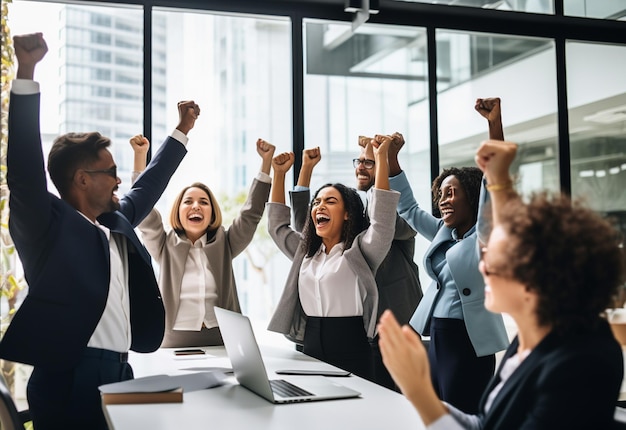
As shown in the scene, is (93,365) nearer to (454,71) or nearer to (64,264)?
(64,264)

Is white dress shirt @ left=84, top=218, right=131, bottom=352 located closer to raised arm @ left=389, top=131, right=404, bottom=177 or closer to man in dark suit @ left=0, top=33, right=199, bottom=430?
man in dark suit @ left=0, top=33, right=199, bottom=430

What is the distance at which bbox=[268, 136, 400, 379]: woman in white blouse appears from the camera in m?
3.04

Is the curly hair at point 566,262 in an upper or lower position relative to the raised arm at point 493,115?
lower

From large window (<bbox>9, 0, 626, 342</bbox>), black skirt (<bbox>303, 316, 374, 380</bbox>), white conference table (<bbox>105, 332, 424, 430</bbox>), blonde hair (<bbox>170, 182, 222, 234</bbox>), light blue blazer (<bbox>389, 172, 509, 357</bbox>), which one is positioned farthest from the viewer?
large window (<bbox>9, 0, 626, 342</bbox>)

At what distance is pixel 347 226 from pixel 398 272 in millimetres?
416

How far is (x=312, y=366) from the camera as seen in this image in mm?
2697

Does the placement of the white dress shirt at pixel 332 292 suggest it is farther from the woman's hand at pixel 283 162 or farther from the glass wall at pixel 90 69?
the glass wall at pixel 90 69

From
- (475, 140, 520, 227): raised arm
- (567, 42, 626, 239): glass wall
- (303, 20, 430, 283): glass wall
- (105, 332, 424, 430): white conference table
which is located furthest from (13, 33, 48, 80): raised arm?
(567, 42, 626, 239): glass wall

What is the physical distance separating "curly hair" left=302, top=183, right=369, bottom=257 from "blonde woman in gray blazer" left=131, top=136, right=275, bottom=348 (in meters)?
0.32

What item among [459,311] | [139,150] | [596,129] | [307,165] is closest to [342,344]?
[459,311]

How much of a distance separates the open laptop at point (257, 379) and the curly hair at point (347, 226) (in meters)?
0.97

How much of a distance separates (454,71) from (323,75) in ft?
3.08

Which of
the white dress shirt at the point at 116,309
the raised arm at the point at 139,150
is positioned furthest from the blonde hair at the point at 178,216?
the white dress shirt at the point at 116,309

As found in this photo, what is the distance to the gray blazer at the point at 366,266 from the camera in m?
3.05
